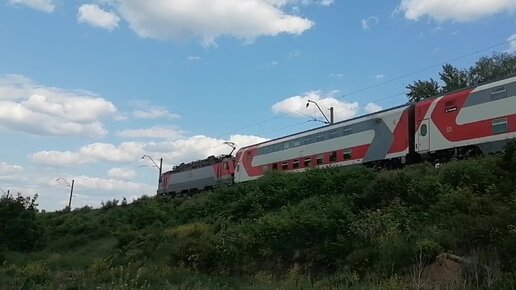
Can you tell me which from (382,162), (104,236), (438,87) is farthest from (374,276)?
(438,87)

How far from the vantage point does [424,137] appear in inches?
1144

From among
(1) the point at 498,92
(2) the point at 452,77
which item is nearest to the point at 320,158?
(1) the point at 498,92

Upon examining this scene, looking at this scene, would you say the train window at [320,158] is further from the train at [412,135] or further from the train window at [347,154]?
the train window at [347,154]

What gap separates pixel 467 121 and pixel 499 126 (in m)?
1.75

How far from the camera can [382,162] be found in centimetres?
3212

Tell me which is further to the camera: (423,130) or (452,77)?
(452,77)

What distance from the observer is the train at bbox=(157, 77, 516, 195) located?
25.3 meters

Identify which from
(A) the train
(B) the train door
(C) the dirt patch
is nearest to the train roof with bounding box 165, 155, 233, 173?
(A) the train

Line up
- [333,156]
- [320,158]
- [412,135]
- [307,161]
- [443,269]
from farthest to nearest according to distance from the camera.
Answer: [307,161] < [320,158] < [333,156] < [412,135] < [443,269]

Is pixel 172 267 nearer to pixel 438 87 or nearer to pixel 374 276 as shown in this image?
pixel 374 276

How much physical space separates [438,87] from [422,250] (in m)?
58.9

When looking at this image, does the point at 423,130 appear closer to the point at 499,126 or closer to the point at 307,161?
the point at 499,126

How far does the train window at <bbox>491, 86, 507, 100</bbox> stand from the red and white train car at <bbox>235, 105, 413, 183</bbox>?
5.93 meters

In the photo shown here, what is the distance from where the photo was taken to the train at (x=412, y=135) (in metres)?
25.3
